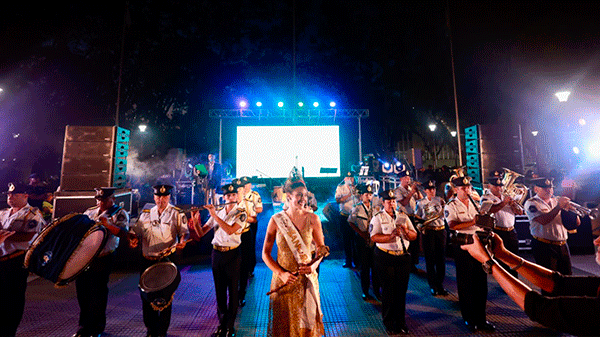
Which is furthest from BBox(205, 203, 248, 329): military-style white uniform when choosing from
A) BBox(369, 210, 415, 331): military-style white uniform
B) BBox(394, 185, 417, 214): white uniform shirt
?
BBox(394, 185, 417, 214): white uniform shirt

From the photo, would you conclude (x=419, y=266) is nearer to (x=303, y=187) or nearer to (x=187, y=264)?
(x=303, y=187)

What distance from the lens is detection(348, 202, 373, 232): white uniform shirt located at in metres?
4.96

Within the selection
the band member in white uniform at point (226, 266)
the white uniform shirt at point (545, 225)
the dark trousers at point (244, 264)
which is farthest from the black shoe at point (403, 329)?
the white uniform shirt at point (545, 225)

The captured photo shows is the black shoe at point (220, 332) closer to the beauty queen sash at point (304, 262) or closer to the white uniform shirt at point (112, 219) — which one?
the beauty queen sash at point (304, 262)

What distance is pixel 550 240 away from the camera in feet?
14.6

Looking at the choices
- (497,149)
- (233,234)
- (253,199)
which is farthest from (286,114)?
(233,234)

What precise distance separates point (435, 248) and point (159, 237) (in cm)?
544

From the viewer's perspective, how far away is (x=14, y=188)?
3674 millimetres

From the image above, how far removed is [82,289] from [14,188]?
190cm

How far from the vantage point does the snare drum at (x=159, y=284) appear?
310 cm

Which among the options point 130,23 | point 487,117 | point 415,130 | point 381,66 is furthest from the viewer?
point 415,130

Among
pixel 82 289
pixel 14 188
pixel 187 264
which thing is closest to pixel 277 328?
pixel 82 289

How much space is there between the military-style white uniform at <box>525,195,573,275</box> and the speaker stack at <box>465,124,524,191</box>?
2.27 metres

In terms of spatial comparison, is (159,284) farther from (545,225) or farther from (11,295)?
(545,225)
